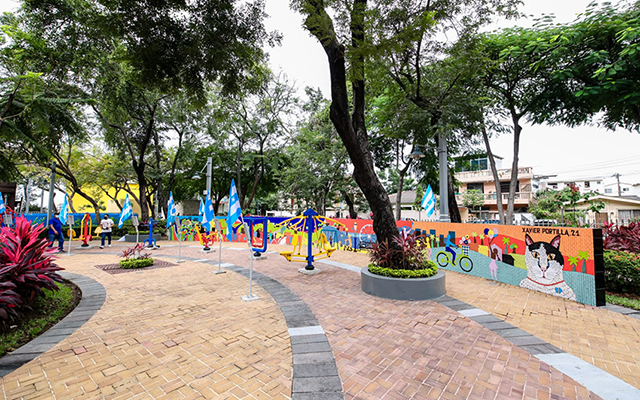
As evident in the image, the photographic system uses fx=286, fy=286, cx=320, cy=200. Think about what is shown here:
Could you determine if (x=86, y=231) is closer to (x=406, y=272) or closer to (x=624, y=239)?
(x=406, y=272)

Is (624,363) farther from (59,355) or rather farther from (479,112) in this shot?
(479,112)

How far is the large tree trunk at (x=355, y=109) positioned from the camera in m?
5.72

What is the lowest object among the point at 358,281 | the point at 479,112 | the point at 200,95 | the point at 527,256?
the point at 358,281

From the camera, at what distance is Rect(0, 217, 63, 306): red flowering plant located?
440 centimetres

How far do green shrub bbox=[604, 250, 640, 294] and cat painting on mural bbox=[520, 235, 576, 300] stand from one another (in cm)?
161

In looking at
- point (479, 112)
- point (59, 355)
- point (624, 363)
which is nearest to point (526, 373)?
point (624, 363)

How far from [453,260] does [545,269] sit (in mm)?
2645

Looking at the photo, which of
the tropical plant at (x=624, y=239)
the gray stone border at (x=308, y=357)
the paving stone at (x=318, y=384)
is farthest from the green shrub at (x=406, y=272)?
the tropical plant at (x=624, y=239)

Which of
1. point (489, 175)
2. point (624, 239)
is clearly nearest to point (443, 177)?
point (624, 239)

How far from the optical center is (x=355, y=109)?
7.08 meters

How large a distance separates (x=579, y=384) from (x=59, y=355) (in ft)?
18.8

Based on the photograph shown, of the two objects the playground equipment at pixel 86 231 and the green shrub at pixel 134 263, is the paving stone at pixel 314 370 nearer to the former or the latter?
the green shrub at pixel 134 263

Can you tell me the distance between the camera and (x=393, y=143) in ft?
62.4

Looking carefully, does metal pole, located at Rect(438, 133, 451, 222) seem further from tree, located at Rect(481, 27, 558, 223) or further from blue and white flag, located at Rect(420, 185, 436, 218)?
tree, located at Rect(481, 27, 558, 223)
